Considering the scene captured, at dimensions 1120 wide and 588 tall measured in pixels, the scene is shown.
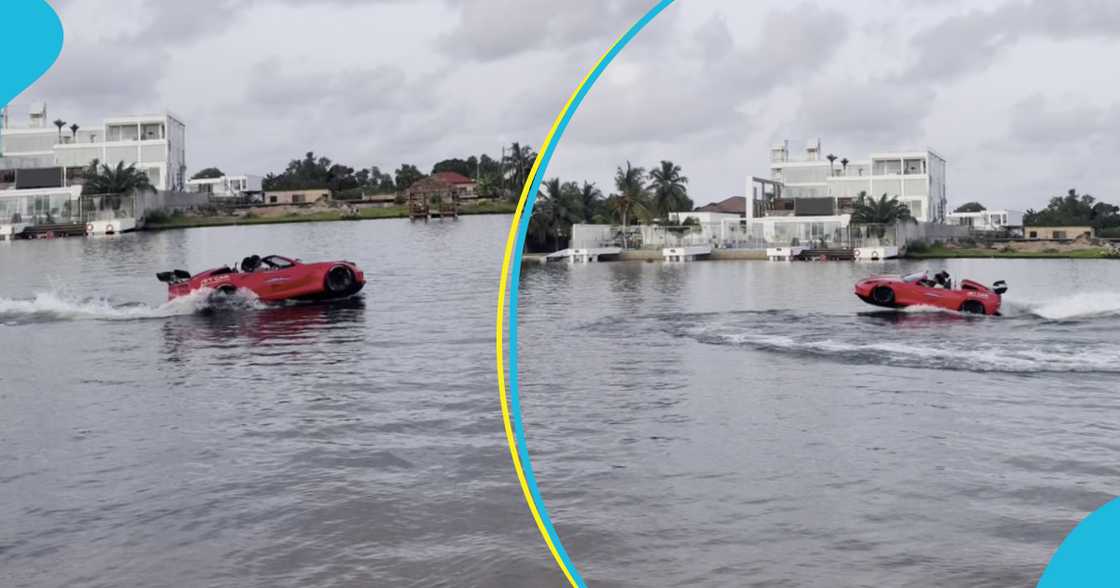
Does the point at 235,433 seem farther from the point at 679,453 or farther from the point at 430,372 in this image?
the point at 679,453

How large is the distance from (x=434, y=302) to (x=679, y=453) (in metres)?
18.8

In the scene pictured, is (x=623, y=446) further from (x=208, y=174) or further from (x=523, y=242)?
(x=208, y=174)

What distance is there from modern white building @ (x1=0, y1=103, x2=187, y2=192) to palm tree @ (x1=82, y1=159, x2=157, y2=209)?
10.4ft

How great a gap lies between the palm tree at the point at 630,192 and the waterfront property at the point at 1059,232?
67.3 inches

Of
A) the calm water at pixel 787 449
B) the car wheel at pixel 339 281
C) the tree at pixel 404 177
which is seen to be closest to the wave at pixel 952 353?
the calm water at pixel 787 449

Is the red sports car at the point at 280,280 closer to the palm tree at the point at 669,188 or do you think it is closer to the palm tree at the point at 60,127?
the palm tree at the point at 669,188

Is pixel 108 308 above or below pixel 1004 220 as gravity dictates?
below

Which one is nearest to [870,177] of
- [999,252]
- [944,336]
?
Result: [999,252]

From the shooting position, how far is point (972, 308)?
15648 millimetres

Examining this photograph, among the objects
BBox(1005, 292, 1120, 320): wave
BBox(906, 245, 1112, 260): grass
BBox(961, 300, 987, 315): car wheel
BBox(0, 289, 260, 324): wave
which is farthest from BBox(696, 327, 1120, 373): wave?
BBox(0, 289, 260, 324): wave

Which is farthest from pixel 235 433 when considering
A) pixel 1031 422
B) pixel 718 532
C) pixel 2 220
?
pixel 2 220

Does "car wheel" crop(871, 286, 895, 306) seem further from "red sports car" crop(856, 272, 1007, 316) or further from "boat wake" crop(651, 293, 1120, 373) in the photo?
"boat wake" crop(651, 293, 1120, 373)

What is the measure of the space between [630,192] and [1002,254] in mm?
5563

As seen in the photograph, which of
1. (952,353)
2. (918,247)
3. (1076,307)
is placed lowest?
(952,353)
